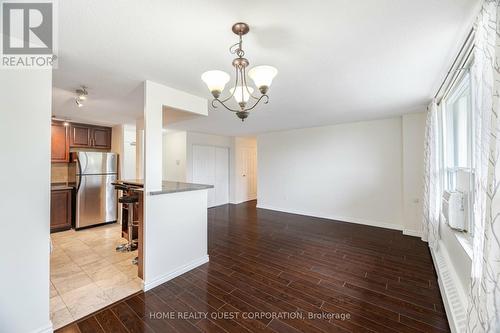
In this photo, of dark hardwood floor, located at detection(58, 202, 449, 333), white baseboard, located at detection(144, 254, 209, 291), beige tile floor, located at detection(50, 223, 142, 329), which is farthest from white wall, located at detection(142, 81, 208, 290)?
beige tile floor, located at detection(50, 223, 142, 329)

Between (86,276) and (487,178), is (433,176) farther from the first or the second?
(86,276)

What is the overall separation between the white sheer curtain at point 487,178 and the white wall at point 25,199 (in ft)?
9.29

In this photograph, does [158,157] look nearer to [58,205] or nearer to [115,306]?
[115,306]

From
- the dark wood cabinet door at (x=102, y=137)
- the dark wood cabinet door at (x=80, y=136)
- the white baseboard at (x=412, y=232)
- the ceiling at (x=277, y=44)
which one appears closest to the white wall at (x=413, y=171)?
the white baseboard at (x=412, y=232)

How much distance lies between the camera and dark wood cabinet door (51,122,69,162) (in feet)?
14.3

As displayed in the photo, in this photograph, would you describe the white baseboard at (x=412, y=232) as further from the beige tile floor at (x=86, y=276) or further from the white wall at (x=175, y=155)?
the white wall at (x=175, y=155)

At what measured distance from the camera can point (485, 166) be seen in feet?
3.65

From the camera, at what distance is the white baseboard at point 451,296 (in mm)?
1628

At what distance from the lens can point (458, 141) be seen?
2.54m

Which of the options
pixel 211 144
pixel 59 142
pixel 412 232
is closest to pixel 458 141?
pixel 412 232

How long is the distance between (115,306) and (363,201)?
15.7 feet

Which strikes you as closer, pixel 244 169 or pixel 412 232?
pixel 412 232

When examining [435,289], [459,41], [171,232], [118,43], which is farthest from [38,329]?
[459,41]

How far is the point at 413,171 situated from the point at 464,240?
2389mm
